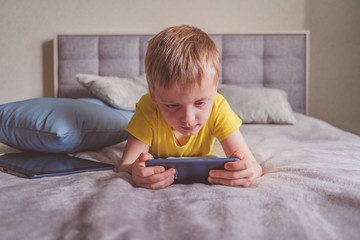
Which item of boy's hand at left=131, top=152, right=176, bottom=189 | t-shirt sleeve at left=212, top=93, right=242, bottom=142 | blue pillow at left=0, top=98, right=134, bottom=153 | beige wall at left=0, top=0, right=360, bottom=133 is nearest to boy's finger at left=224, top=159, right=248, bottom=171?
boy's hand at left=131, top=152, right=176, bottom=189

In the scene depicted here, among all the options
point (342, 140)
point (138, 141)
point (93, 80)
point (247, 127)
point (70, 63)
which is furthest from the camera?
point (70, 63)

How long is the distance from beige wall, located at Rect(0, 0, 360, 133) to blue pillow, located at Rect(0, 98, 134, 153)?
57.3 inches

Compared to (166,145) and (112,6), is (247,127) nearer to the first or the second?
(166,145)

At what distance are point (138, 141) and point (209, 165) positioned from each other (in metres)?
0.33

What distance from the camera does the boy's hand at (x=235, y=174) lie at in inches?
29.4

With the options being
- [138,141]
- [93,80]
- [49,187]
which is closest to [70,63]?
[93,80]

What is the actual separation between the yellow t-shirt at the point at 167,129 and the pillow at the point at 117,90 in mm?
711

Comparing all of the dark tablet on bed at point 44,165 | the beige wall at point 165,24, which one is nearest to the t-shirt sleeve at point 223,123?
the dark tablet on bed at point 44,165

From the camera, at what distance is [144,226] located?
52 centimetres

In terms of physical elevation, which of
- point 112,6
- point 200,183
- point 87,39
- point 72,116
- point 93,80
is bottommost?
point 200,183

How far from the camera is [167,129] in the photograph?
1.01m

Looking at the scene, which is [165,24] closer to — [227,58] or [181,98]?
[227,58]

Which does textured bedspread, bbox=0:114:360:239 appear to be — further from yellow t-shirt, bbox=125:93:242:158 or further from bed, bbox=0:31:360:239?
yellow t-shirt, bbox=125:93:242:158

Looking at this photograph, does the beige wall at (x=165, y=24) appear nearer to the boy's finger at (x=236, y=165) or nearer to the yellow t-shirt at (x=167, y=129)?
the yellow t-shirt at (x=167, y=129)
